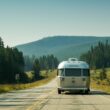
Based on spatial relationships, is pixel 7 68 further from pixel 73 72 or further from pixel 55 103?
pixel 55 103

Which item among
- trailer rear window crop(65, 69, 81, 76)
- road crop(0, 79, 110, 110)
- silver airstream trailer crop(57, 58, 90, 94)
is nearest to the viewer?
road crop(0, 79, 110, 110)

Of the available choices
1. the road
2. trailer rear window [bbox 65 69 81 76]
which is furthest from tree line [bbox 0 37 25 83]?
the road

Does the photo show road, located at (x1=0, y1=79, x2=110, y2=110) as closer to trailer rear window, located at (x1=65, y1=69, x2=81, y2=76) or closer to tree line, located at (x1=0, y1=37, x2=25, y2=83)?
trailer rear window, located at (x1=65, y1=69, x2=81, y2=76)

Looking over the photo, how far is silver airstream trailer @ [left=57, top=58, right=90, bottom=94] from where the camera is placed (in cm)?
4516

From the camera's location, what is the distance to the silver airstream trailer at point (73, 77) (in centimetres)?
4516

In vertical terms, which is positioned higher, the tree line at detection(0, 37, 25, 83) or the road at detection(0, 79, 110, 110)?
the tree line at detection(0, 37, 25, 83)

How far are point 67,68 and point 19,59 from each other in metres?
148

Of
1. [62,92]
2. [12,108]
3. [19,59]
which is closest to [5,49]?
[19,59]

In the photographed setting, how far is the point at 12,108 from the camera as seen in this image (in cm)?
2728

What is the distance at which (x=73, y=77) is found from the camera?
45.2m

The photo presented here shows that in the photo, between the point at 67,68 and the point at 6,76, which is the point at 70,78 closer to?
the point at 67,68

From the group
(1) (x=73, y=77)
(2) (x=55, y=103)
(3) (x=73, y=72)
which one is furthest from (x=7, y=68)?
(2) (x=55, y=103)

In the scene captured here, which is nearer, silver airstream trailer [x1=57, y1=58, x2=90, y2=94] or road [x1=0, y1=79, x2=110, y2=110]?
road [x1=0, y1=79, x2=110, y2=110]

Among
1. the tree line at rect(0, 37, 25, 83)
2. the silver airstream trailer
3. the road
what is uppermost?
the tree line at rect(0, 37, 25, 83)
